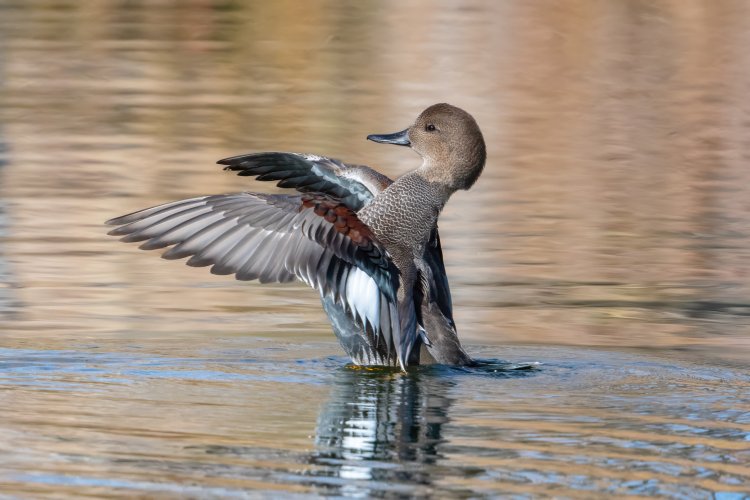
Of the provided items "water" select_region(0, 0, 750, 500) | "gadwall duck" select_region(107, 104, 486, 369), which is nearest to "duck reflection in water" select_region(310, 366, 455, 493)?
"water" select_region(0, 0, 750, 500)

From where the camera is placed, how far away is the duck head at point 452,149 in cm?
809

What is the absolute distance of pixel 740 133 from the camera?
1703 centimetres

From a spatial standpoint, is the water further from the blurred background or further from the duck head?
the duck head

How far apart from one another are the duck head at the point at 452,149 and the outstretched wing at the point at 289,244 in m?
0.94

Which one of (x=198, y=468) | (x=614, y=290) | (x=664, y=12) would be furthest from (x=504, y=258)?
(x=664, y=12)

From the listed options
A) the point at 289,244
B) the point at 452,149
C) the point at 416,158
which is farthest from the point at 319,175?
the point at 416,158

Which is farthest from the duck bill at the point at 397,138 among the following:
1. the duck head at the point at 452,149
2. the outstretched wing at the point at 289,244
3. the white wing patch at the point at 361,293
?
the white wing patch at the point at 361,293

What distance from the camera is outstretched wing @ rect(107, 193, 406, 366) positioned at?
7242 millimetres

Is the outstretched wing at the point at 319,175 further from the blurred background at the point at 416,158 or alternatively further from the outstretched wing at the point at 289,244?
the blurred background at the point at 416,158

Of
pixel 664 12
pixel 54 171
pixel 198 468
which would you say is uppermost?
pixel 664 12

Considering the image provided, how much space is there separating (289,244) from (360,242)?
37 cm

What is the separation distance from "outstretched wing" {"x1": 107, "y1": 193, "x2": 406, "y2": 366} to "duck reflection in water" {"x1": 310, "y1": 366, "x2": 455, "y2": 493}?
0.19 metres

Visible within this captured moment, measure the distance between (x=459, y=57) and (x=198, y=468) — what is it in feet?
59.5

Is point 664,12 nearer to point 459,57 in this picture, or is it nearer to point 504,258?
point 459,57
